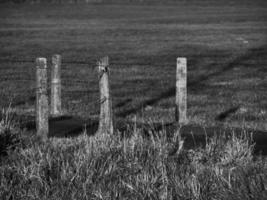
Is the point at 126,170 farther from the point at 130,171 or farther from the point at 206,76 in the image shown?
the point at 206,76

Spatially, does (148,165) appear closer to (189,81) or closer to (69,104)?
(69,104)

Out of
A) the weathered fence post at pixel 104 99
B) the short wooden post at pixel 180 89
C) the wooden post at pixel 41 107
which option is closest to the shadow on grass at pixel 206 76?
the short wooden post at pixel 180 89

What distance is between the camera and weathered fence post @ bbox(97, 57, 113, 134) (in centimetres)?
1311

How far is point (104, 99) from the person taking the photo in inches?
516

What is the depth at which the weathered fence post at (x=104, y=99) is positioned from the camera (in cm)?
1311

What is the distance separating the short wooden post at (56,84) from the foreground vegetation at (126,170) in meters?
4.19

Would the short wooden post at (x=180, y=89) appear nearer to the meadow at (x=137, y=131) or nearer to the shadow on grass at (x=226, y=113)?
the meadow at (x=137, y=131)

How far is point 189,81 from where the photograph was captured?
2736 centimetres

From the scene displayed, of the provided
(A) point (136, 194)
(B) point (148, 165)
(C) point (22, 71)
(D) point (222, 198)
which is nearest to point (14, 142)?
(B) point (148, 165)

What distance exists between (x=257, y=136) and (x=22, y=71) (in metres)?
18.5

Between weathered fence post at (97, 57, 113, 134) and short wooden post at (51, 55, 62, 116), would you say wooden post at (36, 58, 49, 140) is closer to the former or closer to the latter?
weathered fence post at (97, 57, 113, 134)

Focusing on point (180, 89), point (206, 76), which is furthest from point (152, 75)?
point (180, 89)

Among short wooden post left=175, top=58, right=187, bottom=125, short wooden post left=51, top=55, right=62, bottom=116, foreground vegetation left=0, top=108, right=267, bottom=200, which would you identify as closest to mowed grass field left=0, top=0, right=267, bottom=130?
short wooden post left=175, top=58, right=187, bottom=125

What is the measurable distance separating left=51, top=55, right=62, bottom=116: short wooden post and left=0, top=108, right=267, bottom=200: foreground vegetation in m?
4.19
